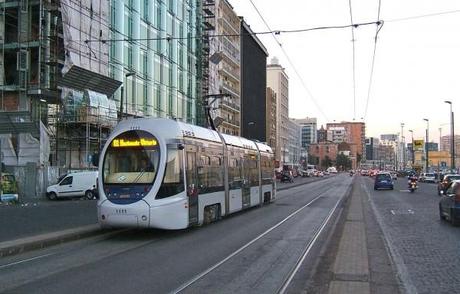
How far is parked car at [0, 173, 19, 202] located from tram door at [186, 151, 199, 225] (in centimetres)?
1893

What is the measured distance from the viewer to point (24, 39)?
147 ft

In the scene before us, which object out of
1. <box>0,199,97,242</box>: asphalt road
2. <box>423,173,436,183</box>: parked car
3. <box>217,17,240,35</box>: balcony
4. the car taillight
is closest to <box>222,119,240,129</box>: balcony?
<box>217,17,240,35</box>: balcony

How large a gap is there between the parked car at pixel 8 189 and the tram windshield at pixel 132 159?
18.8 meters

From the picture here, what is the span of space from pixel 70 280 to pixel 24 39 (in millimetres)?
38791

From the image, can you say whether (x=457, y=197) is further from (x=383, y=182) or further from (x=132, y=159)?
(x=383, y=182)

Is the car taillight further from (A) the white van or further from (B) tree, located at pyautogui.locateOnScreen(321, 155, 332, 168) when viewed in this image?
(B) tree, located at pyautogui.locateOnScreen(321, 155, 332, 168)

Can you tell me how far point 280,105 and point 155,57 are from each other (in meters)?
110

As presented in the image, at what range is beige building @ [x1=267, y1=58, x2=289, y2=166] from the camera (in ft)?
516

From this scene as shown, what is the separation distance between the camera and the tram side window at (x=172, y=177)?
15828mm

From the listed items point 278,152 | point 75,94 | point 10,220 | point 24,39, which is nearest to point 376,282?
point 10,220

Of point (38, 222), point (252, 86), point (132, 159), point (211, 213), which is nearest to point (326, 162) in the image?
point (252, 86)

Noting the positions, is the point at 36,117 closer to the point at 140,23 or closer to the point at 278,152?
the point at 140,23

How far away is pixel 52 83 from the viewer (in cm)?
4331

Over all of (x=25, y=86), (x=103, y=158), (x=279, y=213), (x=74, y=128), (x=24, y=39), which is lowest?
(x=279, y=213)
